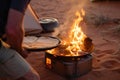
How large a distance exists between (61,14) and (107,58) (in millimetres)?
3409

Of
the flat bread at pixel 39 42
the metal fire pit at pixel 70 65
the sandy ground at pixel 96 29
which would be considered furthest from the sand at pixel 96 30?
the flat bread at pixel 39 42

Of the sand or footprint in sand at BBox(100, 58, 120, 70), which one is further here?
footprint in sand at BBox(100, 58, 120, 70)

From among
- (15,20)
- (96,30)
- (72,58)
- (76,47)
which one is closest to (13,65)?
(15,20)

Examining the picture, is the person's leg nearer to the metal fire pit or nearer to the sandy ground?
the metal fire pit

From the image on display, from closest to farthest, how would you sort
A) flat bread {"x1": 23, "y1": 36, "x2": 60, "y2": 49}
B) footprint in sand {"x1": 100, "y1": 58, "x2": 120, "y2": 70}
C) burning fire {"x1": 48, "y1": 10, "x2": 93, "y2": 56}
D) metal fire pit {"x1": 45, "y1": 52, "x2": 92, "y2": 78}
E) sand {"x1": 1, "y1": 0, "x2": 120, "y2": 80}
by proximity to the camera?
flat bread {"x1": 23, "y1": 36, "x2": 60, "y2": 49} < metal fire pit {"x1": 45, "y1": 52, "x2": 92, "y2": 78} < burning fire {"x1": 48, "y1": 10, "x2": 93, "y2": 56} < sand {"x1": 1, "y1": 0, "x2": 120, "y2": 80} < footprint in sand {"x1": 100, "y1": 58, "x2": 120, "y2": 70}

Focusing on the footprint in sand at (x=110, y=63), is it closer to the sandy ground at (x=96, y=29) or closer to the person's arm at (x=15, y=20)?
the sandy ground at (x=96, y=29)

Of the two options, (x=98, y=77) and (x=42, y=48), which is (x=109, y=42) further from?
(x=42, y=48)

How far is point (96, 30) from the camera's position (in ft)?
19.5

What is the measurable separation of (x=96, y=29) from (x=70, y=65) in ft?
8.58

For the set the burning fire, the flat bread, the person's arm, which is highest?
the person's arm

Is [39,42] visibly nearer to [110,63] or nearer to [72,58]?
[72,58]

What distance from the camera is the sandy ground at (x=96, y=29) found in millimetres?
3934

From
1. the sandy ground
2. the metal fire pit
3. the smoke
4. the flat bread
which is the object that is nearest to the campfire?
the metal fire pit

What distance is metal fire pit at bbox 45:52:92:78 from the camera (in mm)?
3543
